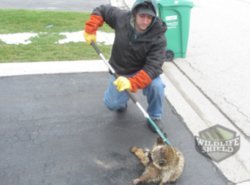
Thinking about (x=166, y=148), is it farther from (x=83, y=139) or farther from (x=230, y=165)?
(x=83, y=139)

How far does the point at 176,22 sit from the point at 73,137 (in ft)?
9.10

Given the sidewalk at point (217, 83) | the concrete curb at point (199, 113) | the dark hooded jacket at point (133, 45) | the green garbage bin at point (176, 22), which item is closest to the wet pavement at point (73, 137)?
the concrete curb at point (199, 113)

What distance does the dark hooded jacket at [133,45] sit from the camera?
327cm

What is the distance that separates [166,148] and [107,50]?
124 inches

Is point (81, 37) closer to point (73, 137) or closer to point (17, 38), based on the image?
point (17, 38)

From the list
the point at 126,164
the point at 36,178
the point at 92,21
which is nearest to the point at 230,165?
the point at 126,164

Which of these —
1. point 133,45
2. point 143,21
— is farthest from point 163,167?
point 143,21

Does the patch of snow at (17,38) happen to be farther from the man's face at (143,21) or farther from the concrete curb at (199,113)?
the man's face at (143,21)

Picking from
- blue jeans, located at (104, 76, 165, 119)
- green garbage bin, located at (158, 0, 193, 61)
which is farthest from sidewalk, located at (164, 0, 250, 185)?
blue jeans, located at (104, 76, 165, 119)

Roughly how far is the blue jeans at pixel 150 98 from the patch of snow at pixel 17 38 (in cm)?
288

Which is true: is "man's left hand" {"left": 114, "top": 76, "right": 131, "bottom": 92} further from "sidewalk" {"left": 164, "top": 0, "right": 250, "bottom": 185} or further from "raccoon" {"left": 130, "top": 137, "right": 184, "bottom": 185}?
"sidewalk" {"left": 164, "top": 0, "right": 250, "bottom": 185}

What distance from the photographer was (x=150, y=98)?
363 cm

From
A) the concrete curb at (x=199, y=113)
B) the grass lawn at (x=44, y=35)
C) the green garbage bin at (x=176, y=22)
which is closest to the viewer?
the concrete curb at (x=199, y=113)

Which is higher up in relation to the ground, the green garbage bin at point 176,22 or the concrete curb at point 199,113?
the green garbage bin at point 176,22
